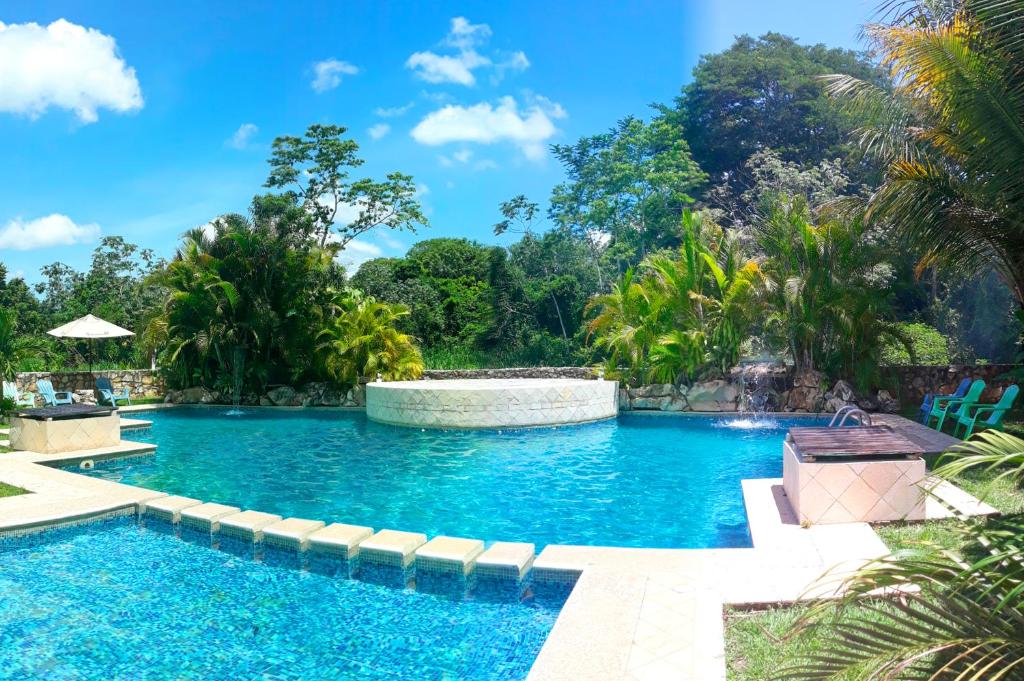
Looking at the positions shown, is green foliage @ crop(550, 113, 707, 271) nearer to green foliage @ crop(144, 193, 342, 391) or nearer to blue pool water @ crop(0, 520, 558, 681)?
green foliage @ crop(144, 193, 342, 391)

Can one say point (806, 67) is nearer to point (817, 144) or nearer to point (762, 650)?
point (817, 144)

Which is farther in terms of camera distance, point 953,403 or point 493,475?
point 953,403

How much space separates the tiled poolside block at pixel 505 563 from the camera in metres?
5.23


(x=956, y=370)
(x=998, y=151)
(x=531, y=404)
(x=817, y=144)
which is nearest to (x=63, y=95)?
(x=531, y=404)

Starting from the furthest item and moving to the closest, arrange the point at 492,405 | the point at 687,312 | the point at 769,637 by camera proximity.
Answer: the point at 687,312 → the point at 492,405 → the point at 769,637

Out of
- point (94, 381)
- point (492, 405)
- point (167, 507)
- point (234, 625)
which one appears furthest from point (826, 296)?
point (94, 381)

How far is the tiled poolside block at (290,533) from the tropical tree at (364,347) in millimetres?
12715

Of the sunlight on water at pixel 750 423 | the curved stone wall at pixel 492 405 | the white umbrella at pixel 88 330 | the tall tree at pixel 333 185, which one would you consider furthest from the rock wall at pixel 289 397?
the tall tree at pixel 333 185

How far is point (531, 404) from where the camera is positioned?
48.5ft

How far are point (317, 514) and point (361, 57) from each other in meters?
18.4

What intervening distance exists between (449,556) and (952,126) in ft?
28.8

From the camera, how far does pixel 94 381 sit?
20.6 meters

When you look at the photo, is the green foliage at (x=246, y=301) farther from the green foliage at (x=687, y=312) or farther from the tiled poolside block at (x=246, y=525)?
the tiled poolside block at (x=246, y=525)

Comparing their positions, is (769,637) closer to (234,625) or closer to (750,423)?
(234,625)
